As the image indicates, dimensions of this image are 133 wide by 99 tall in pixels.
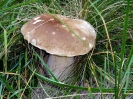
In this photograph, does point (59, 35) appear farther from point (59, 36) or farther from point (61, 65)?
point (61, 65)

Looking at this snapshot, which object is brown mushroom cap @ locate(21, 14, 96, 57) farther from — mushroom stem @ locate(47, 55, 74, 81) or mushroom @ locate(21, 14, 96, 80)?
mushroom stem @ locate(47, 55, 74, 81)

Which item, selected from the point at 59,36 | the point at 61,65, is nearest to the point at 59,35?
the point at 59,36

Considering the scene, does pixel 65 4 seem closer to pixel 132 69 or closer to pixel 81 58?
pixel 81 58

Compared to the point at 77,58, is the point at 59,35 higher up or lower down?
higher up

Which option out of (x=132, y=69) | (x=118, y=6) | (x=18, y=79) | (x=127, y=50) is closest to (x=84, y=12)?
(x=118, y=6)

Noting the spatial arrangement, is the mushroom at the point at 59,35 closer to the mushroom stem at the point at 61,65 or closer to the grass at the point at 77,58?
the grass at the point at 77,58

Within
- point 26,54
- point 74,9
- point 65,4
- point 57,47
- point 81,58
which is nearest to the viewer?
point 57,47

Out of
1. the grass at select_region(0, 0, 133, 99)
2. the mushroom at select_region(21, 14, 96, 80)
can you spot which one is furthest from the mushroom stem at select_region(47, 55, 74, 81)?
the mushroom at select_region(21, 14, 96, 80)
